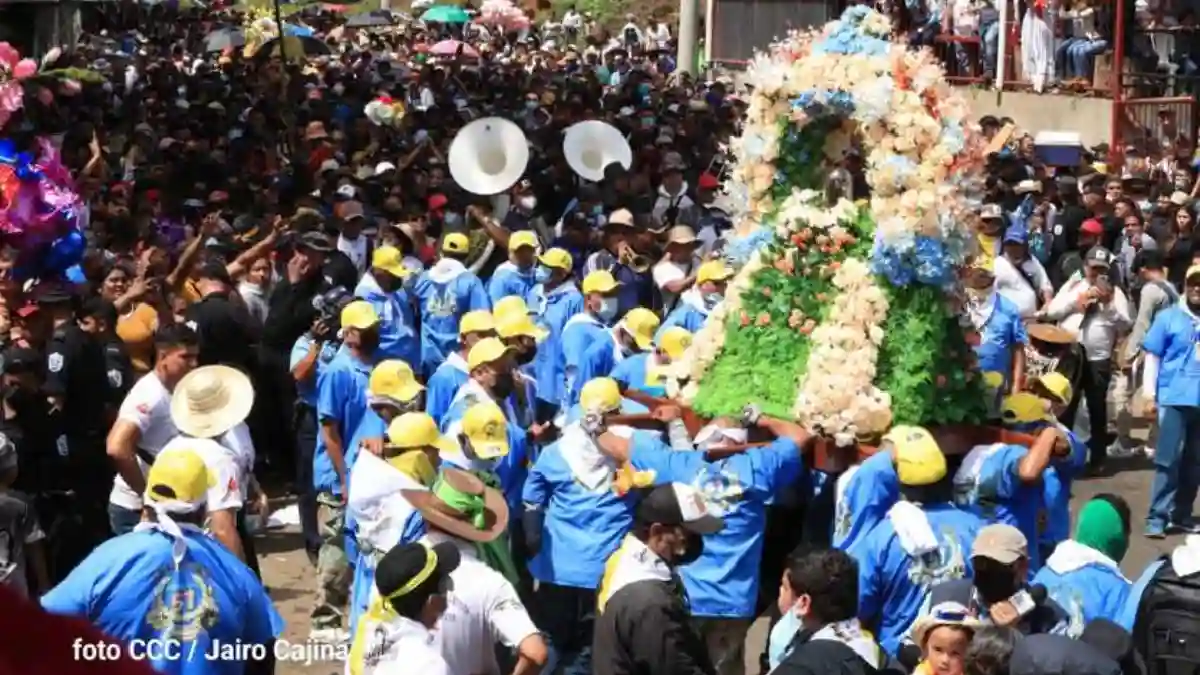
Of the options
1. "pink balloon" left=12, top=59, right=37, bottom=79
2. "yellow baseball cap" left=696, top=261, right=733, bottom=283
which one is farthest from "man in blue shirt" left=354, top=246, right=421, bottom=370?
"pink balloon" left=12, top=59, right=37, bottom=79

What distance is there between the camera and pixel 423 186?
45.9 feet

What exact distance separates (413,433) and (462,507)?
48 cm

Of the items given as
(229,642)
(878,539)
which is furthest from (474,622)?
(878,539)

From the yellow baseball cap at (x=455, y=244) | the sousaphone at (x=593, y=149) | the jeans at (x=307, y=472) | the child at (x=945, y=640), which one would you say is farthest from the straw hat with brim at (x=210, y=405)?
the sousaphone at (x=593, y=149)

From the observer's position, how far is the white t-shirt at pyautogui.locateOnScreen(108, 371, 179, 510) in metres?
7.12

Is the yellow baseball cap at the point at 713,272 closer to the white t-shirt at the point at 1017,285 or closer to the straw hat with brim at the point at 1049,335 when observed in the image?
the straw hat with brim at the point at 1049,335

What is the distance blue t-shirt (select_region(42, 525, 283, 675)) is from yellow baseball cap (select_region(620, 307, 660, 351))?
4.49m

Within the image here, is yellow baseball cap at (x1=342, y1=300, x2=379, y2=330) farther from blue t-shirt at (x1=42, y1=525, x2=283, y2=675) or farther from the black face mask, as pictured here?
blue t-shirt at (x1=42, y1=525, x2=283, y2=675)

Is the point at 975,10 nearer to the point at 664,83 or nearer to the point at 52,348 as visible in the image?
the point at 664,83

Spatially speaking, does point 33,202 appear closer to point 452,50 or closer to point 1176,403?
point 1176,403

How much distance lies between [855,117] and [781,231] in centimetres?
63

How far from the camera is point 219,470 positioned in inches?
250

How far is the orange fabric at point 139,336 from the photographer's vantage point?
336 inches

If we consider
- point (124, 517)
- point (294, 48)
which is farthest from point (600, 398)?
point (294, 48)
